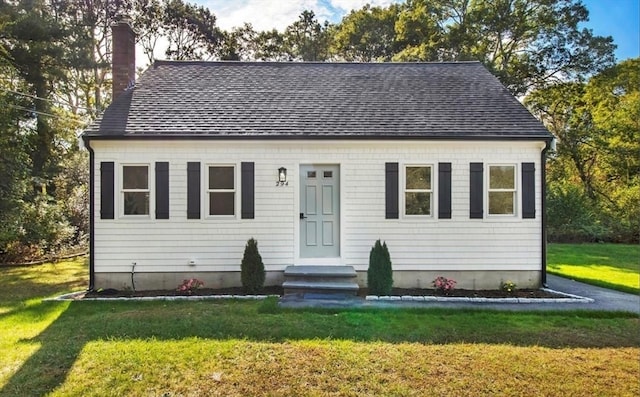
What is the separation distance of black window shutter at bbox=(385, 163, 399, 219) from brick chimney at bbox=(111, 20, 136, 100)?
7.04 meters

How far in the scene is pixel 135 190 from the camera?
27.9ft

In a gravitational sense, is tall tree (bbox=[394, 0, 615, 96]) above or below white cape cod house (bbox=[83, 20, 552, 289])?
above

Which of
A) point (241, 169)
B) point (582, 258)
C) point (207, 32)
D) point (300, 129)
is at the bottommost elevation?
point (582, 258)

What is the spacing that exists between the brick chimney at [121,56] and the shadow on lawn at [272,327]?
582cm

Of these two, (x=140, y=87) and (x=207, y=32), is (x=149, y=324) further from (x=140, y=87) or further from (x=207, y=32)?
(x=207, y=32)

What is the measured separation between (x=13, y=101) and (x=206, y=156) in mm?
9525

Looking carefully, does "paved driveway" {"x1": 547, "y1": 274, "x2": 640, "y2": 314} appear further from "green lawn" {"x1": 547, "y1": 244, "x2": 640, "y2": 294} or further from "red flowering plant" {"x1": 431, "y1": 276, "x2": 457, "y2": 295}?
"red flowering plant" {"x1": 431, "y1": 276, "x2": 457, "y2": 295}

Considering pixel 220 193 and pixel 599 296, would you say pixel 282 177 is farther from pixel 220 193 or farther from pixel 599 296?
pixel 599 296

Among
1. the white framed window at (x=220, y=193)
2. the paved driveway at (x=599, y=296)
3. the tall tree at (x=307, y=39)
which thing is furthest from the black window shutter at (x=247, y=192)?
the tall tree at (x=307, y=39)

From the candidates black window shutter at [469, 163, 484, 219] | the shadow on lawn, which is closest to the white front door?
the shadow on lawn

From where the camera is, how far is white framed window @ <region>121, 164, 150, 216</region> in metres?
8.52

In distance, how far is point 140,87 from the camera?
1020 centimetres

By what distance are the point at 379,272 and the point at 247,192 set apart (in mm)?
3253

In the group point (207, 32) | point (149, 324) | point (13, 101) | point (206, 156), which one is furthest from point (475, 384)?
point (207, 32)
